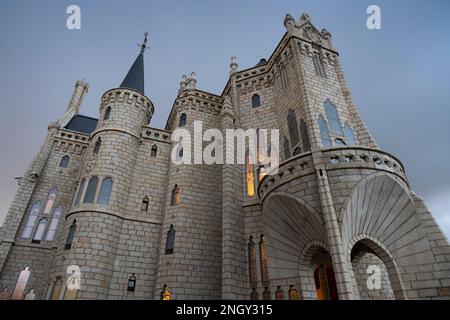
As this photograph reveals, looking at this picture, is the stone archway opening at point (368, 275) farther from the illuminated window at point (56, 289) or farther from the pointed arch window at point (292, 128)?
the illuminated window at point (56, 289)

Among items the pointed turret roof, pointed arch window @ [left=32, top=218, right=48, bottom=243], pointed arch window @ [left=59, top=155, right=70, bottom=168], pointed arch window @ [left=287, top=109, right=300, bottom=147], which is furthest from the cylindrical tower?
pointed arch window @ [left=287, top=109, right=300, bottom=147]

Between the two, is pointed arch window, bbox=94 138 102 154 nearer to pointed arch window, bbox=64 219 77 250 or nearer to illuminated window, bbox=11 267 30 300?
pointed arch window, bbox=64 219 77 250

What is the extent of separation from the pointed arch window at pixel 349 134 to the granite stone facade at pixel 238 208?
0.07m

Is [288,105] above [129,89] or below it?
below

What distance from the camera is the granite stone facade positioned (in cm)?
893

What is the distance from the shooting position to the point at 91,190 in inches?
572

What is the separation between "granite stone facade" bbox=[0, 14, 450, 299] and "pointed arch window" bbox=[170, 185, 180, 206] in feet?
0.21

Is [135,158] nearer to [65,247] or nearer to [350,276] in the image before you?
[65,247]

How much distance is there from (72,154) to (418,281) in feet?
71.8

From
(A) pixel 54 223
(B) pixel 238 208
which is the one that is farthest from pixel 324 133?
(A) pixel 54 223

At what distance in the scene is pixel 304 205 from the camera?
9.31 meters

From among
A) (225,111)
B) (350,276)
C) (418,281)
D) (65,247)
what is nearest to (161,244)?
(65,247)
